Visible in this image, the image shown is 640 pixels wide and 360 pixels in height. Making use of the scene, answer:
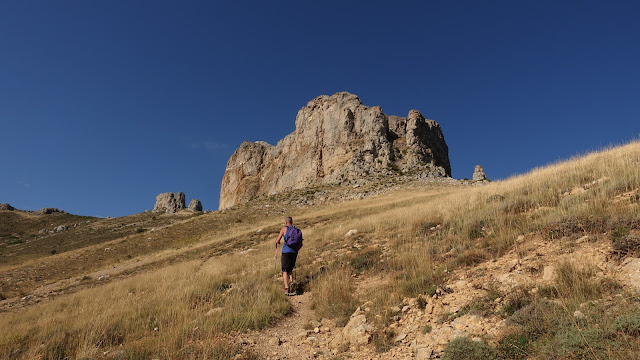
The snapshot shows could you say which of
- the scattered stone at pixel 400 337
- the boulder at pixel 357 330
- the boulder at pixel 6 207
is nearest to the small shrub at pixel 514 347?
the scattered stone at pixel 400 337

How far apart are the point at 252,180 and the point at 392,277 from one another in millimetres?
77690

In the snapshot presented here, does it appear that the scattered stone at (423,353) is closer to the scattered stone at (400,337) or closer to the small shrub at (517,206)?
the scattered stone at (400,337)

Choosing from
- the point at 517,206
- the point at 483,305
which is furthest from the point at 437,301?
the point at 517,206

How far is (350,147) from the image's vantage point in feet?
182

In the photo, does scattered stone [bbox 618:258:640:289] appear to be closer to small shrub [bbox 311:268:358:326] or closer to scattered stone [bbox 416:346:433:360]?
scattered stone [bbox 416:346:433:360]

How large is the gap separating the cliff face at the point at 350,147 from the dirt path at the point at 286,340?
40.9 m

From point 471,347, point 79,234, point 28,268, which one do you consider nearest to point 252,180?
point 79,234

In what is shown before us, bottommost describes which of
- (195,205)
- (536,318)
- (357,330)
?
(357,330)

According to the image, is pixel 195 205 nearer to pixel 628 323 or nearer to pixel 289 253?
pixel 289 253

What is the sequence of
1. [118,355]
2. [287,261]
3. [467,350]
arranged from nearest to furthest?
[467,350] < [118,355] < [287,261]

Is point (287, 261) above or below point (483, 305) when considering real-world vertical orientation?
above

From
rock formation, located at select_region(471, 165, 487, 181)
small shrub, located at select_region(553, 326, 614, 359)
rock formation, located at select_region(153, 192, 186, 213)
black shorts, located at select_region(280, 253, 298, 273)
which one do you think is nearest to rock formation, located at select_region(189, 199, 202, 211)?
rock formation, located at select_region(153, 192, 186, 213)

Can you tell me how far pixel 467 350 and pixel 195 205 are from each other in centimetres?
10996

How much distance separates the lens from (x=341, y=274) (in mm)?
7859
